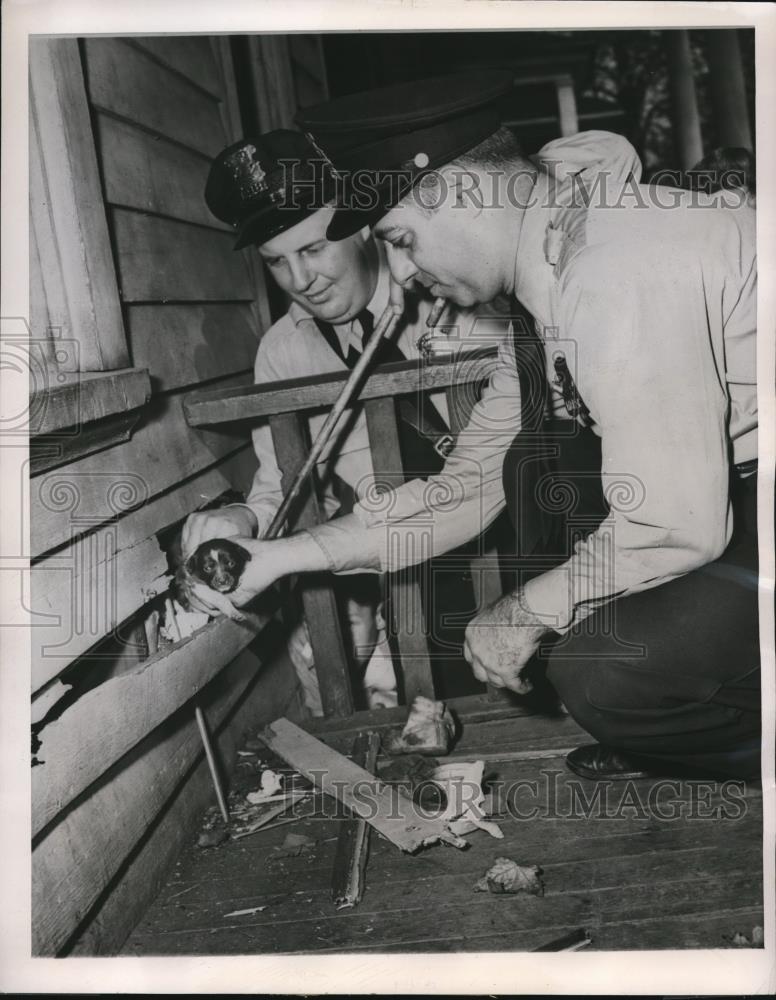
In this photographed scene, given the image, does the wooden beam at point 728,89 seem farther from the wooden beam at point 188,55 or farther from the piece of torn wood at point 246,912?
the piece of torn wood at point 246,912

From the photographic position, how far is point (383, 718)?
69.9 inches

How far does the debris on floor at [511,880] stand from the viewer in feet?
4.08

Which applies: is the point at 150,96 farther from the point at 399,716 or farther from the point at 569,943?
the point at 569,943

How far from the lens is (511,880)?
1254 millimetres

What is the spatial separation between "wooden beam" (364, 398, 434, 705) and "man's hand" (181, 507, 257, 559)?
0.30m

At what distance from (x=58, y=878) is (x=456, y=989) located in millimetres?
607

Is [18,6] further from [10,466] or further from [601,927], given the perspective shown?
[601,927]

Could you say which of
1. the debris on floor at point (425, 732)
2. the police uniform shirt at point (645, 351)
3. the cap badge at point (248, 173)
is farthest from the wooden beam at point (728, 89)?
the debris on floor at point (425, 732)

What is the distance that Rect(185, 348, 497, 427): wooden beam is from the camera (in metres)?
1.61

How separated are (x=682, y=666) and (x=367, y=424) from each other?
0.77 metres

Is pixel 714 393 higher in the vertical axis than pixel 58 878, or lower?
higher

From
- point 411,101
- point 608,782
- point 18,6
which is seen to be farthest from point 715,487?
point 18,6

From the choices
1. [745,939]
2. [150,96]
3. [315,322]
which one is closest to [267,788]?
[745,939]

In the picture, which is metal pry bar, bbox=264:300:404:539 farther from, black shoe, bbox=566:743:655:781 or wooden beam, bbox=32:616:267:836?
black shoe, bbox=566:743:655:781
